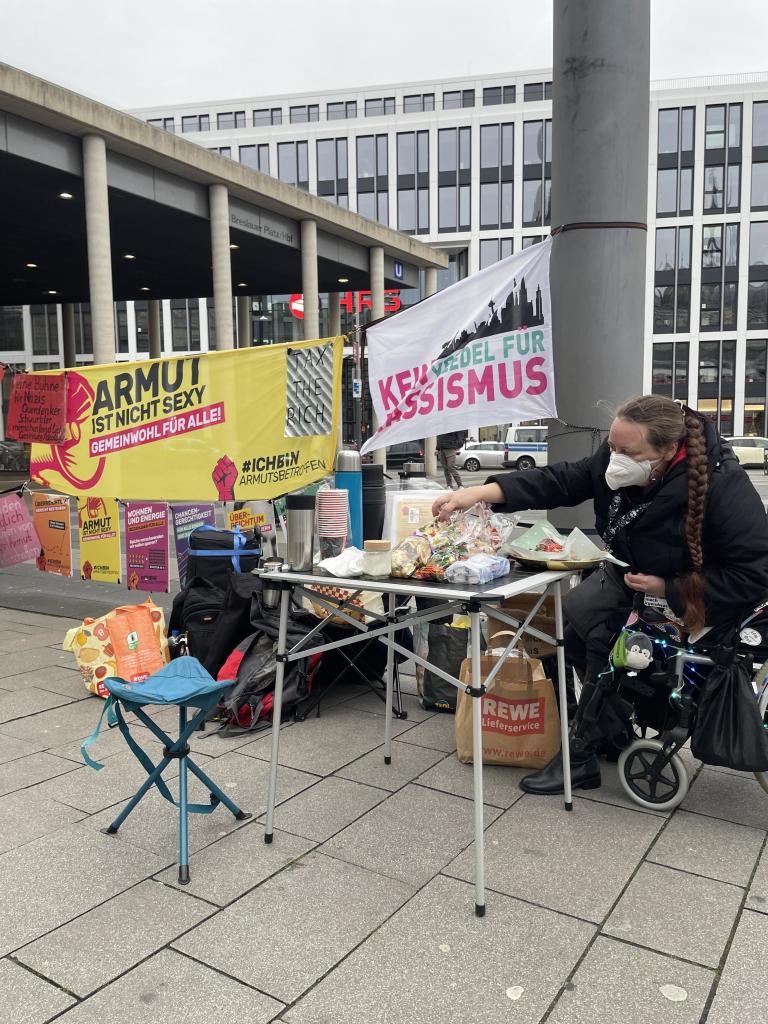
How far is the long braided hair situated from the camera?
320 centimetres

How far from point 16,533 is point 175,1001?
6005mm

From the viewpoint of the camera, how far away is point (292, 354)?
5.83 meters

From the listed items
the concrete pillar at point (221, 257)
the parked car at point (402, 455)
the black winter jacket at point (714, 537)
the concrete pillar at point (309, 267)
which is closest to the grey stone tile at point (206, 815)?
the black winter jacket at point (714, 537)

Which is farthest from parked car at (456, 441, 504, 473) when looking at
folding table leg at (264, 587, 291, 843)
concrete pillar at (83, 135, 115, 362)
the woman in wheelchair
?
folding table leg at (264, 587, 291, 843)

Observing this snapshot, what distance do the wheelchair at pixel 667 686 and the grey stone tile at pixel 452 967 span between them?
980mm

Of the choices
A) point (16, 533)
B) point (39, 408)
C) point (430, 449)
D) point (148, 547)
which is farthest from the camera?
point (430, 449)

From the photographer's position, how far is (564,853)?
3.08m

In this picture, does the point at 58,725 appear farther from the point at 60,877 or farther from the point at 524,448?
the point at 524,448

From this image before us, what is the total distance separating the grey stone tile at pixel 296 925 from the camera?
241 cm

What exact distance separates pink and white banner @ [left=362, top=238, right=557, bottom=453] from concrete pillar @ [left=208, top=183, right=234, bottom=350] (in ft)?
52.8

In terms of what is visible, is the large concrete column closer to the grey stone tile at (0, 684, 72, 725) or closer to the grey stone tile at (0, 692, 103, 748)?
the grey stone tile at (0, 692, 103, 748)

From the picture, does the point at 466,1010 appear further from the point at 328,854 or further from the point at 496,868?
the point at 328,854

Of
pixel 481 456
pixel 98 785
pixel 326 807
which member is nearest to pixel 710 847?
pixel 326 807

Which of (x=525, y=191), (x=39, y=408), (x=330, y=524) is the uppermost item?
(x=525, y=191)
